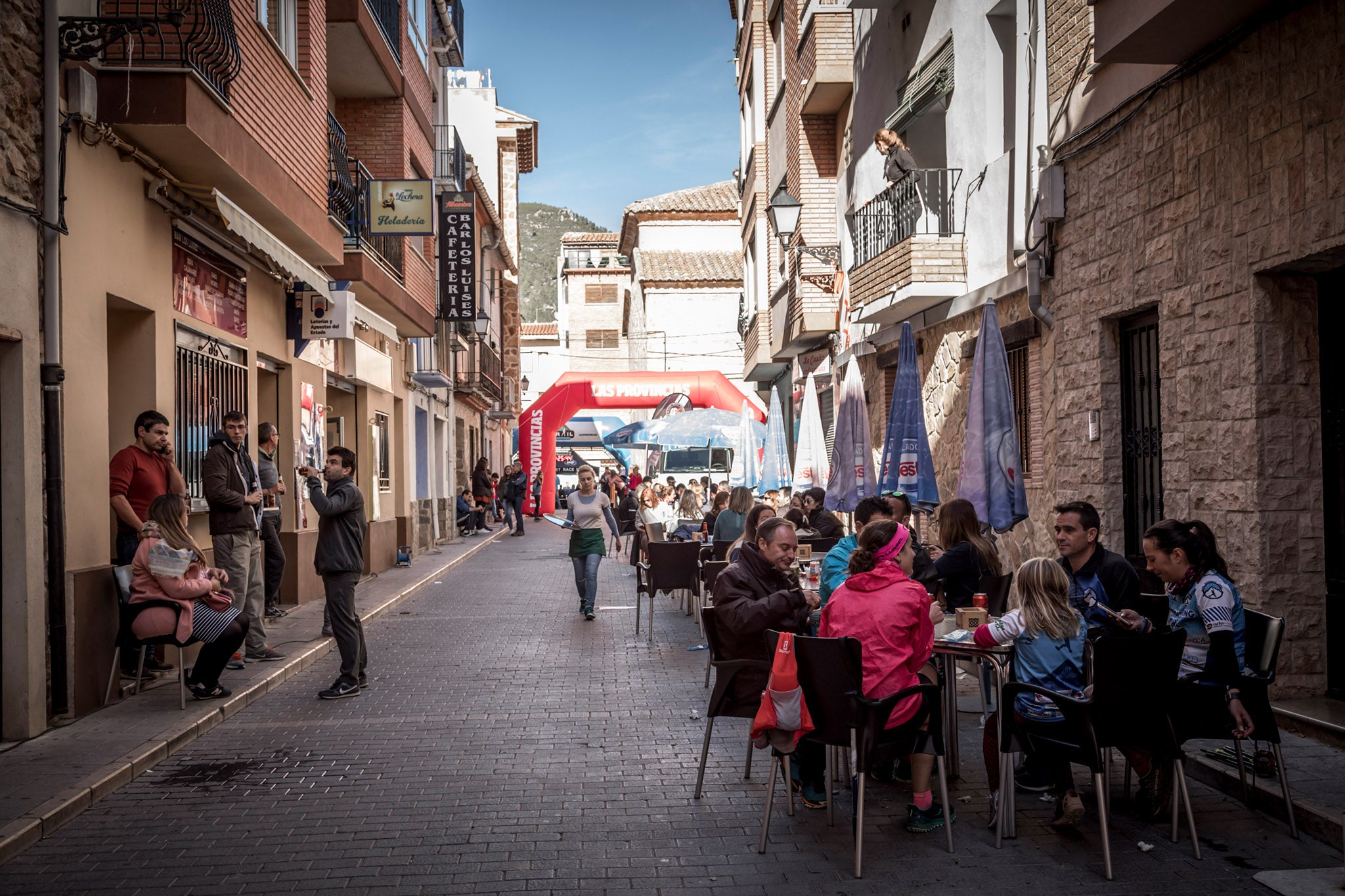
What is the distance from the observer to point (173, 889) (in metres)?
4.84

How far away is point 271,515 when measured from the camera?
12.6m

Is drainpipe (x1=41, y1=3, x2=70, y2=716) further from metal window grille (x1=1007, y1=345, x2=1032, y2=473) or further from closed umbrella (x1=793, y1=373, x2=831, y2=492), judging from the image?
closed umbrella (x1=793, y1=373, x2=831, y2=492)

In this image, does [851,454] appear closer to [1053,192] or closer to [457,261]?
[1053,192]

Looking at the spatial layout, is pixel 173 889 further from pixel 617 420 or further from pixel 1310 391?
pixel 617 420

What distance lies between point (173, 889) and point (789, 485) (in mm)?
13911

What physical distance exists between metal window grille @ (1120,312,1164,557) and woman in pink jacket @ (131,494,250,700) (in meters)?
7.23

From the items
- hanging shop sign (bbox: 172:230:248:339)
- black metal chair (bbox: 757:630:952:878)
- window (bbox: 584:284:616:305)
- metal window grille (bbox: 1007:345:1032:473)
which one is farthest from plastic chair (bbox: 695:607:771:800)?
window (bbox: 584:284:616:305)

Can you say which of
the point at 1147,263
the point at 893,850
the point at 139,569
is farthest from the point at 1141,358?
the point at 139,569

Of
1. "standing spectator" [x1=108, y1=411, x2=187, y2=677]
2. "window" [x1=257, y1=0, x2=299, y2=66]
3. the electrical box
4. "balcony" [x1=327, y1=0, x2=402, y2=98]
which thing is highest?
"balcony" [x1=327, y1=0, x2=402, y2=98]

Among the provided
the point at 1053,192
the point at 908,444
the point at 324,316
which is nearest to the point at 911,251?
the point at 1053,192

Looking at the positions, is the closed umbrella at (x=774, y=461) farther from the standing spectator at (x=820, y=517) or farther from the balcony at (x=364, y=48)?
the balcony at (x=364, y=48)

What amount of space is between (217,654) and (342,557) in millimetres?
1164

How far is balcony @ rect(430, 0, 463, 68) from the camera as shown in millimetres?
26188

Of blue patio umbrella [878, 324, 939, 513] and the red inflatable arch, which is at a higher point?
the red inflatable arch
